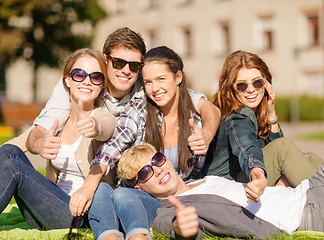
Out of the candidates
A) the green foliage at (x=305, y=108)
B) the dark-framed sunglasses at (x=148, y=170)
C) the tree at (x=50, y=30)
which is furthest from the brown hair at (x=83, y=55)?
the green foliage at (x=305, y=108)

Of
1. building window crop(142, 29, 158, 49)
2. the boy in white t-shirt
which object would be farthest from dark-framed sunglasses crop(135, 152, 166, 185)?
building window crop(142, 29, 158, 49)

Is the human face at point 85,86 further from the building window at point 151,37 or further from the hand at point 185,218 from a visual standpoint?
the building window at point 151,37

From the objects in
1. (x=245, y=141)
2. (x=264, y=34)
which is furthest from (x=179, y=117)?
(x=264, y=34)

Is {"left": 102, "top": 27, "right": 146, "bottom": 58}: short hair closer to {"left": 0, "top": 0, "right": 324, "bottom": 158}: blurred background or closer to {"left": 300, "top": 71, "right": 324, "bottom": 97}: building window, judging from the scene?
{"left": 0, "top": 0, "right": 324, "bottom": 158}: blurred background

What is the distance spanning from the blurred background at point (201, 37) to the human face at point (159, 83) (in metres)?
8.64

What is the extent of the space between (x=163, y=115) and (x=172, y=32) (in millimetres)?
25165

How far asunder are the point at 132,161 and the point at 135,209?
1.40 feet

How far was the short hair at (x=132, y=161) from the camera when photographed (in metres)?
3.63

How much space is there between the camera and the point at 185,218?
294 cm

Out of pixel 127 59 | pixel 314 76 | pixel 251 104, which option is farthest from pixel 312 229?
pixel 314 76

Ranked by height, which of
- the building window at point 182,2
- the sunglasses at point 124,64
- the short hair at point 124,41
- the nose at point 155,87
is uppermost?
the building window at point 182,2

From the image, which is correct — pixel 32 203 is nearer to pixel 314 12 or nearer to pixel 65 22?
pixel 65 22

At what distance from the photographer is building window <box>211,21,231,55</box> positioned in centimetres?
2711

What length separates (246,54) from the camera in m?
4.36
